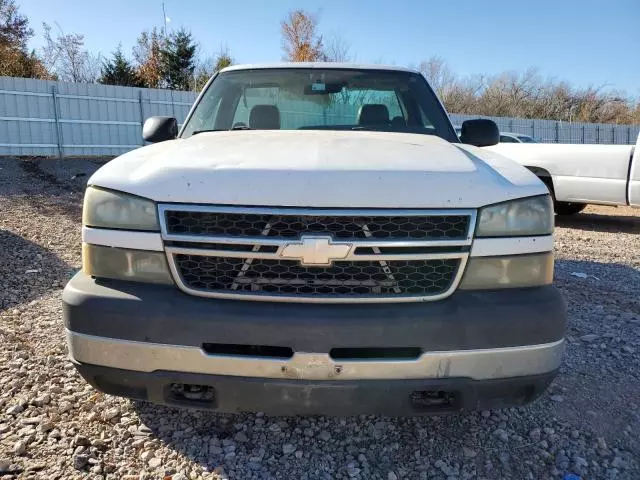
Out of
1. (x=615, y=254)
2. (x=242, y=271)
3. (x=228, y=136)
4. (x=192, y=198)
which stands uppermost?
(x=228, y=136)

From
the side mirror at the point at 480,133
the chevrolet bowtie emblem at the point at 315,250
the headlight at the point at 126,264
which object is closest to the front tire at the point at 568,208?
the side mirror at the point at 480,133

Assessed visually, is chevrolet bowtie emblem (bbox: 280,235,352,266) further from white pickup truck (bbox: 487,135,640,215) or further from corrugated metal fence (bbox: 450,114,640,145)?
corrugated metal fence (bbox: 450,114,640,145)

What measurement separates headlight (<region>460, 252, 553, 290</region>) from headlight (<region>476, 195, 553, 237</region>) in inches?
3.8

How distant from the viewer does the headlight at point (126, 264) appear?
1993 millimetres

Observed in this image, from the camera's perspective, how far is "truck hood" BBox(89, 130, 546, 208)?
76.5 inches

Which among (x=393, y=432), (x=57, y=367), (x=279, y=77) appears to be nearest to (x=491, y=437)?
(x=393, y=432)

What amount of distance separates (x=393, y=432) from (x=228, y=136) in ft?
5.89

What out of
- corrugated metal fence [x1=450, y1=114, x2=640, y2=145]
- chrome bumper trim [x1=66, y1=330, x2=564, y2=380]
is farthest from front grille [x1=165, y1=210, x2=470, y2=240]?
corrugated metal fence [x1=450, y1=114, x2=640, y2=145]

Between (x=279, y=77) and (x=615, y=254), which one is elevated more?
(x=279, y=77)

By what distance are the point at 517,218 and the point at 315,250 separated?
822 mm

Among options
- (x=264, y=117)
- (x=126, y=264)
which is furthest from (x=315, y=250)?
(x=264, y=117)

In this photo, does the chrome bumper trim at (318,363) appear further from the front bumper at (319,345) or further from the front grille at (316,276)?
the front grille at (316,276)

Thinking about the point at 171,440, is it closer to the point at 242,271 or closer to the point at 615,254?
the point at 242,271

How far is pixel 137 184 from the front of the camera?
204cm
